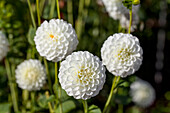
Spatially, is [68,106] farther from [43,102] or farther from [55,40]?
[55,40]

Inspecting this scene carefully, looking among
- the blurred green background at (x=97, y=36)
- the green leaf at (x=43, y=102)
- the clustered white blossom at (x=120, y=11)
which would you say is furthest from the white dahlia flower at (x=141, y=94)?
the green leaf at (x=43, y=102)

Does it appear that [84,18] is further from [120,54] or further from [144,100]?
[120,54]

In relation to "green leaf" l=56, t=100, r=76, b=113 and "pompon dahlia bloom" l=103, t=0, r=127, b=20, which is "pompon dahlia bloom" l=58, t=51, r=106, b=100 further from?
"pompon dahlia bloom" l=103, t=0, r=127, b=20

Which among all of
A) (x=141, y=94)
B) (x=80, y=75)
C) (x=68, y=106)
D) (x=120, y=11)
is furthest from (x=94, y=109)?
(x=141, y=94)

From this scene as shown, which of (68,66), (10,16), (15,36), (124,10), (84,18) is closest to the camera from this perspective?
(68,66)

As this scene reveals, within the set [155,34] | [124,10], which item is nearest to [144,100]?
[124,10]

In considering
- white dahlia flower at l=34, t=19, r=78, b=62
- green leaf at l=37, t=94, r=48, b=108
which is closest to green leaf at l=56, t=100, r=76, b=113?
green leaf at l=37, t=94, r=48, b=108

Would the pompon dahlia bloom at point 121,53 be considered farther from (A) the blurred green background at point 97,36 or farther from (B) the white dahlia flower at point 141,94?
(B) the white dahlia flower at point 141,94

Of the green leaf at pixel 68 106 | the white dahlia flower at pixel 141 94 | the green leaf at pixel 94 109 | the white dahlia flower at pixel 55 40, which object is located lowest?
the white dahlia flower at pixel 141 94
